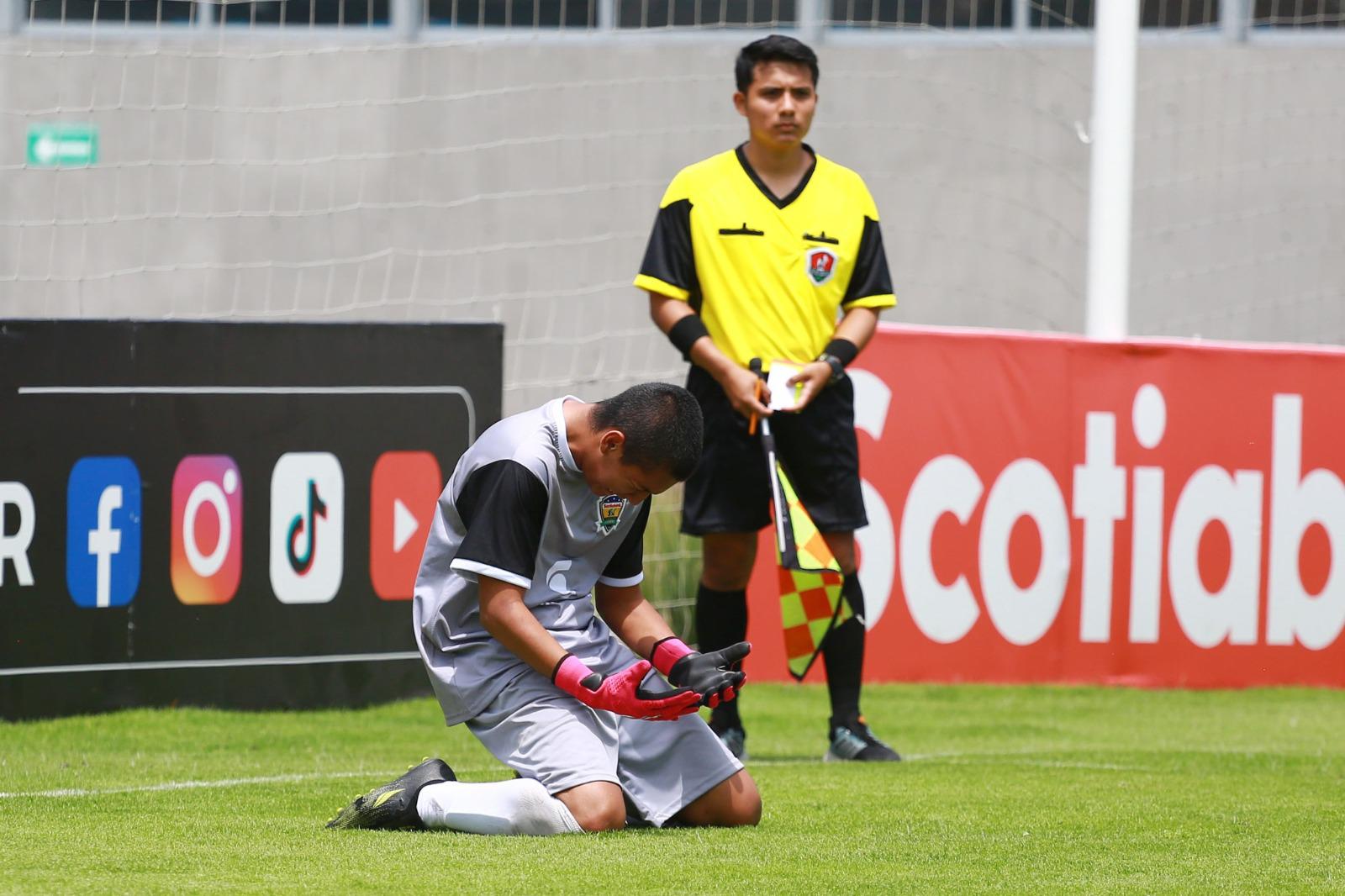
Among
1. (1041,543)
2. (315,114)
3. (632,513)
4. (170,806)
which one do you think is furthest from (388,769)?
(315,114)

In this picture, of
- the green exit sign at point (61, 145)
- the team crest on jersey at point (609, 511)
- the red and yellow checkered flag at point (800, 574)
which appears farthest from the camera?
the green exit sign at point (61, 145)

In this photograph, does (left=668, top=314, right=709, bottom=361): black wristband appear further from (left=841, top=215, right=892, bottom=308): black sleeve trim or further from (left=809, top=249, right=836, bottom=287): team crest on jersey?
(left=841, top=215, right=892, bottom=308): black sleeve trim

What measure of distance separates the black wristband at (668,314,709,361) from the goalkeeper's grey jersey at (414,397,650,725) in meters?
1.20

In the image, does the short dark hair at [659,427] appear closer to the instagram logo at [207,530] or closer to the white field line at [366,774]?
the white field line at [366,774]

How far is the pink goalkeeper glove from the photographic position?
142 inches

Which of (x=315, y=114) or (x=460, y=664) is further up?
(x=315, y=114)

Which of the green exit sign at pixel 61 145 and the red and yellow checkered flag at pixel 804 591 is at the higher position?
the green exit sign at pixel 61 145

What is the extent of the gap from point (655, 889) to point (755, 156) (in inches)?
109

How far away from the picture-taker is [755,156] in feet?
17.9

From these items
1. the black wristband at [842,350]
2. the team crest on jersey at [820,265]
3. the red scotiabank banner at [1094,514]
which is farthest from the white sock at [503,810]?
the red scotiabank banner at [1094,514]

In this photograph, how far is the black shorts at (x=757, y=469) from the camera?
5277 mm

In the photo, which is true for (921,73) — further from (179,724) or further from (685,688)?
(685,688)

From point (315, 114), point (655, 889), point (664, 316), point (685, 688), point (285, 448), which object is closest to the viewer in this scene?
point (655, 889)

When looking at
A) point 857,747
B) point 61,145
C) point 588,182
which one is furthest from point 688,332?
point 61,145
